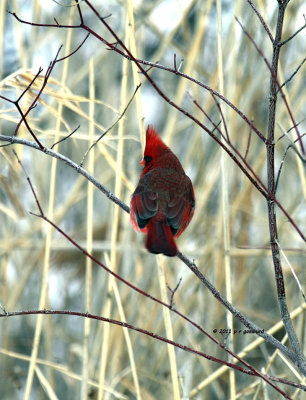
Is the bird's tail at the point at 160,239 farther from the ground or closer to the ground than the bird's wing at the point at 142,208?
closer to the ground

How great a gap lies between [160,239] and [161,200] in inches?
14.0

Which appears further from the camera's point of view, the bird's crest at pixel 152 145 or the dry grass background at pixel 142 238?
the bird's crest at pixel 152 145

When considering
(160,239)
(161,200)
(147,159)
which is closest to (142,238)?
(147,159)

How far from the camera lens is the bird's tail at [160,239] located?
1779 millimetres

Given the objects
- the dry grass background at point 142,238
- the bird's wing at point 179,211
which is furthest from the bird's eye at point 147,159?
the bird's wing at point 179,211

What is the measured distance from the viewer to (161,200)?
2203 millimetres

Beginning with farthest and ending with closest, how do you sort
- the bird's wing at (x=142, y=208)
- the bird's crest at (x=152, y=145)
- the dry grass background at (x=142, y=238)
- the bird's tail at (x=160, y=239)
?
the bird's crest at (x=152, y=145), the dry grass background at (x=142, y=238), the bird's wing at (x=142, y=208), the bird's tail at (x=160, y=239)

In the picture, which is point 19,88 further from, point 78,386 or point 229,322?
point 78,386

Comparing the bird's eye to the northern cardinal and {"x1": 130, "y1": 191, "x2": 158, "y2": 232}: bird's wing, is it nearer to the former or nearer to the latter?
the northern cardinal

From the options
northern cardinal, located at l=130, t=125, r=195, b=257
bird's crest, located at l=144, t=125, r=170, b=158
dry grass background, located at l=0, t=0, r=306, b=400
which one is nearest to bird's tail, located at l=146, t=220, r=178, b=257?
northern cardinal, located at l=130, t=125, r=195, b=257

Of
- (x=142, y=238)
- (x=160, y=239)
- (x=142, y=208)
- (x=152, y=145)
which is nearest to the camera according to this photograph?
(x=160, y=239)

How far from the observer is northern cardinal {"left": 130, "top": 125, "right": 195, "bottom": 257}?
1.93 meters

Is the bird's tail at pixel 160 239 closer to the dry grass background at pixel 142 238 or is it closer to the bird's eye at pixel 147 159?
the dry grass background at pixel 142 238

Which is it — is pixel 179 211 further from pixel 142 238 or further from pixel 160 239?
pixel 142 238
